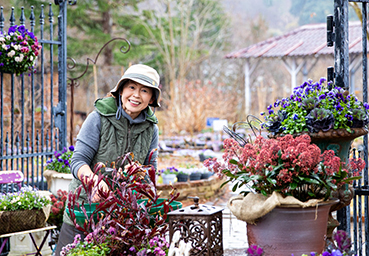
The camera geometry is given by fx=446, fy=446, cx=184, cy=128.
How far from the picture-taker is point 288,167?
1.88 metres

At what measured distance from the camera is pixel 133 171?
6.10 feet

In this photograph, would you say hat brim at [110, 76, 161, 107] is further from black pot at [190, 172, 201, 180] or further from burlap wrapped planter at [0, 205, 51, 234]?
black pot at [190, 172, 201, 180]

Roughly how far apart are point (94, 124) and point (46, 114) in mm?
9691

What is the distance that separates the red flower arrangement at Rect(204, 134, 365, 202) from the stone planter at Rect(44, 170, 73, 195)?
3.02 meters

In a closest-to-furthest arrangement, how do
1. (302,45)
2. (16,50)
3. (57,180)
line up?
(16,50), (57,180), (302,45)

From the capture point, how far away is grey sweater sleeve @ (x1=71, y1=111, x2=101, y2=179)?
2.45m

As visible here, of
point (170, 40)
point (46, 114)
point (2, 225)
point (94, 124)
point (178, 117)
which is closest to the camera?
point (94, 124)

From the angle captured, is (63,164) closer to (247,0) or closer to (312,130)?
(312,130)

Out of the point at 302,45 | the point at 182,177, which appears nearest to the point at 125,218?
the point at 182,177

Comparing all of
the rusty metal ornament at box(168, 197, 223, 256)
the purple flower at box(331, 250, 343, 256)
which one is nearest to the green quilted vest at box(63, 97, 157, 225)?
the rusty metal ornament at box(168, 197, 223, 256)

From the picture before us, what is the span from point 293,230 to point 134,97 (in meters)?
1.16

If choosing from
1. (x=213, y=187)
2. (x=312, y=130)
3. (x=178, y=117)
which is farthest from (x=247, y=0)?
(x=312, y=130)

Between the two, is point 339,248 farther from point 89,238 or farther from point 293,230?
point 89,238

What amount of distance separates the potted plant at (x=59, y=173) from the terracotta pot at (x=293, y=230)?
3143 mm
